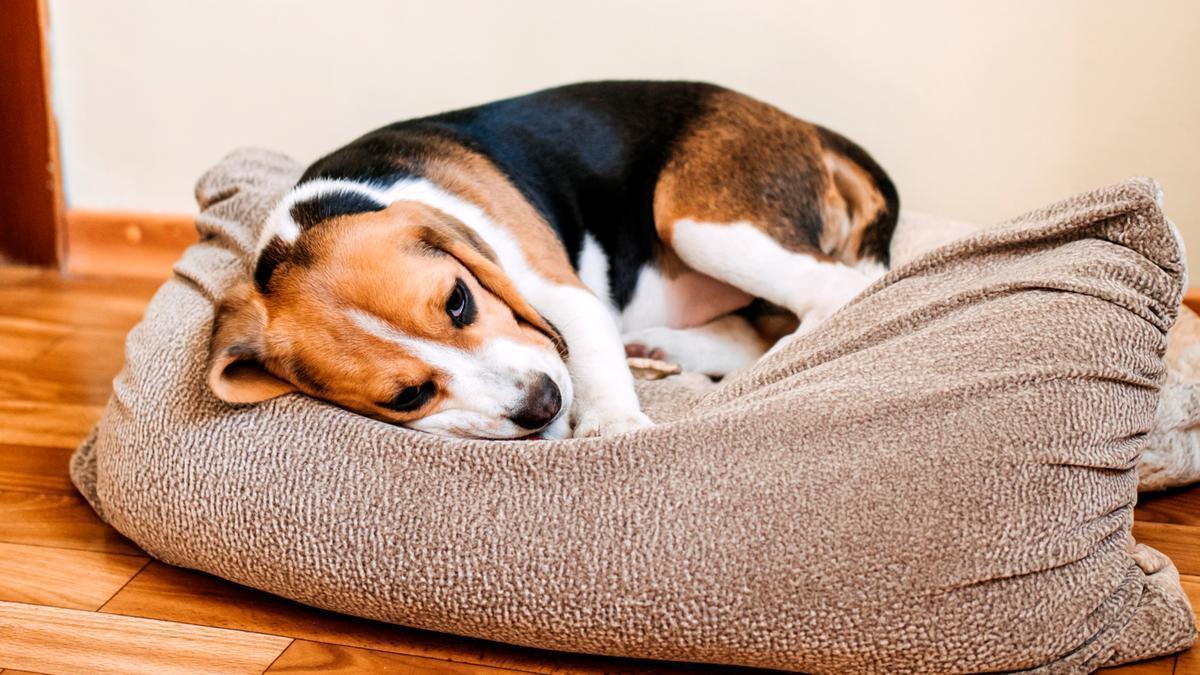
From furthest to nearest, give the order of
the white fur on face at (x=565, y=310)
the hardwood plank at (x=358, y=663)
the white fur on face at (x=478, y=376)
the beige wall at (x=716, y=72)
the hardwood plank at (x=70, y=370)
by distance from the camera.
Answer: the beige wall at (x=716, y=72), the hardwood plank at (x=70, y=370), the white fur on face at (x=565, y=310), the white fur on face at (x=478, y=376), the hardwood plank at (x=358, y=663)

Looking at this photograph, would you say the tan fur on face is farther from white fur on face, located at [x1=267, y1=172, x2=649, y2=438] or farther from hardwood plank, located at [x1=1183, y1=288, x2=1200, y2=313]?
hardwood plank, located at [x1=1183, y1=288, x2=1200, y2=313]

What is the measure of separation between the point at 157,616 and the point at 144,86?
108 inches

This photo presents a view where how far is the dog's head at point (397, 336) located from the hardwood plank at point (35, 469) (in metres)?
0.83

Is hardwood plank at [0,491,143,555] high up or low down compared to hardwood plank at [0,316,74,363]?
up

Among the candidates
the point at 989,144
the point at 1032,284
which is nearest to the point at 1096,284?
the point at 1032,284

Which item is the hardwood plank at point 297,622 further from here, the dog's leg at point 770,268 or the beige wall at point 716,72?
the beige wall at point 716,72

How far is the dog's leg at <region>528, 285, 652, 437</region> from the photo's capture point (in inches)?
100

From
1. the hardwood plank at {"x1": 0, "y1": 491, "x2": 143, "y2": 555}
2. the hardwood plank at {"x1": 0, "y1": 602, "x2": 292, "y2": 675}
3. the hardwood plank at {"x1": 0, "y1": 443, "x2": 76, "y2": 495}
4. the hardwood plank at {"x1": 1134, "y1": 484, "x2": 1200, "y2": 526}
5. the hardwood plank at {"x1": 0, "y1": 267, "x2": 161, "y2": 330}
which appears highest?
the hardwood plank at {"x1": 1134, "y1": 484, "x2": 1200, "y2": 526}

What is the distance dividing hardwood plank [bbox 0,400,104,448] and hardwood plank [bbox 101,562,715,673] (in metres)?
0.86

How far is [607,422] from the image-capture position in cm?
252

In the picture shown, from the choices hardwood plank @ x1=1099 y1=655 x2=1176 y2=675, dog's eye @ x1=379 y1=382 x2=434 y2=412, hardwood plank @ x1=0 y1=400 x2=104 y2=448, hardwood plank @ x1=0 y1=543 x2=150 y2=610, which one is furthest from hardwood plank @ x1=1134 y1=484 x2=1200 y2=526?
hardwood plank @ x1=0 y1=400 x2=104 y2=448

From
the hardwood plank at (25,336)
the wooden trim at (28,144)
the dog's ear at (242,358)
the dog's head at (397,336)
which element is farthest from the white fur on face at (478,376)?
the wooden trim at (28,144)

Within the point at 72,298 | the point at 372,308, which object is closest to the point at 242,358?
the point at 372,308

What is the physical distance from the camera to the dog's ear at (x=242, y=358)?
2389 millimetres
